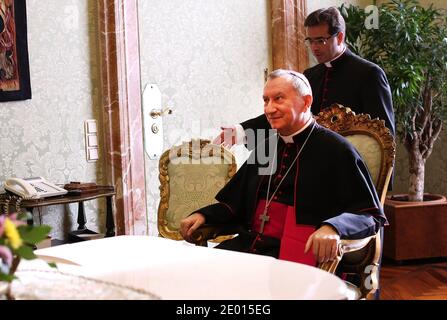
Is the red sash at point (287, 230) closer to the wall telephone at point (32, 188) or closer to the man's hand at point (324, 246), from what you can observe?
the man's hand at point (324, 246)

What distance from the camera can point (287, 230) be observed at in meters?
2.84

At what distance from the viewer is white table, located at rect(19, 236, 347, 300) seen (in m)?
1.72

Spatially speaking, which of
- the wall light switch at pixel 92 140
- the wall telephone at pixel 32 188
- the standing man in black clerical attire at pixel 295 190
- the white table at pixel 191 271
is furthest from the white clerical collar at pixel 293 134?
the wall light switch at pixel 92 140

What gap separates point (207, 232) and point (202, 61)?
2.34 m

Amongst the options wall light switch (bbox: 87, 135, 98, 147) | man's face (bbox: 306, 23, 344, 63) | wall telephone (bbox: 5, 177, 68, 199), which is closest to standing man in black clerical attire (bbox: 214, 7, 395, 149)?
man's face (bbox: 306, 23, 344, 63)

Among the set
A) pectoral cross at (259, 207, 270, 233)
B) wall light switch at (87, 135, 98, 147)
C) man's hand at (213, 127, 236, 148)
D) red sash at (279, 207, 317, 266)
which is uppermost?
man's hand at (213, 127, 236, 148)

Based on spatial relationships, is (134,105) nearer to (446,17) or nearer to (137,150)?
(137,150)

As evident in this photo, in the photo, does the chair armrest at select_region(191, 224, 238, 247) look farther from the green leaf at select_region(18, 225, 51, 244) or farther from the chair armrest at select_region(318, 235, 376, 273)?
the green leaf at select_region(18, 225, 51, 244)

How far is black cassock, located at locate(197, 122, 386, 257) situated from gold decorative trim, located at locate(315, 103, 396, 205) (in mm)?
185

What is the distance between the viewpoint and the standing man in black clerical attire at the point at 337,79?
3648 millimetres

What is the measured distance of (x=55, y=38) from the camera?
4207mm

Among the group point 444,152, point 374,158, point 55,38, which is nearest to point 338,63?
point 374,158

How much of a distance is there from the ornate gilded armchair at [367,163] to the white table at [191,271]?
61 centimetres
